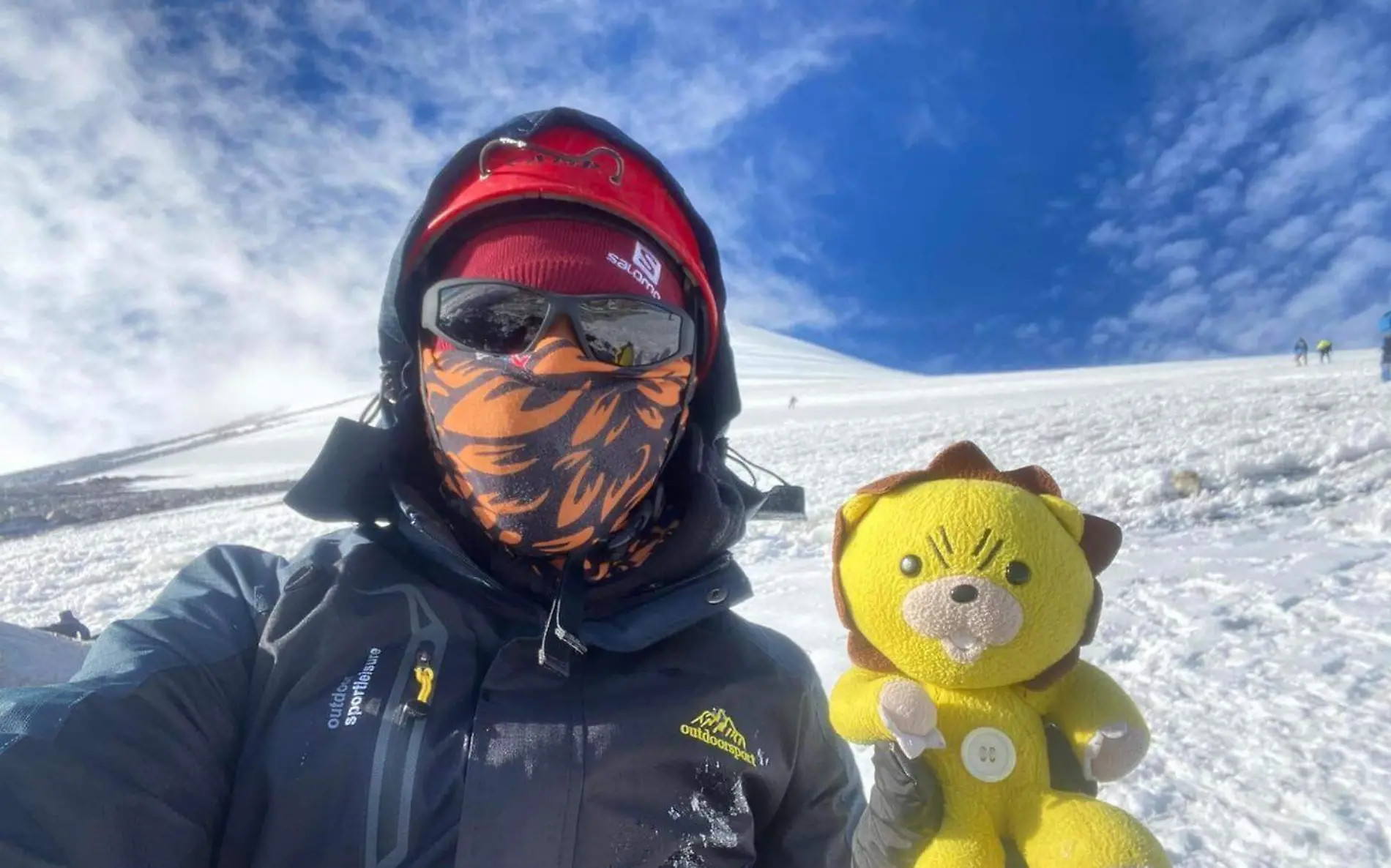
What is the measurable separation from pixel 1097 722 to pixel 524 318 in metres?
1.44

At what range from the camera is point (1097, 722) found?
1.45 meters

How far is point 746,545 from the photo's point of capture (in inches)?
250

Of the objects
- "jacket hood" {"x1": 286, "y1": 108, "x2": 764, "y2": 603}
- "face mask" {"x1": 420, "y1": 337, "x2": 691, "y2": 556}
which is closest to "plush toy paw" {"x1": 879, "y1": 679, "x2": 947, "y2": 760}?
"jacket hood" {"x1": 286, "y1": 108, "x2": 764, "y2": 603}

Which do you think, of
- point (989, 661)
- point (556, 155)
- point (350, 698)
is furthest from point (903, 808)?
point (556, 155)

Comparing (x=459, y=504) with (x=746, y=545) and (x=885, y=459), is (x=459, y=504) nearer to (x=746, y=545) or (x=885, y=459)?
(x=746, y=545)

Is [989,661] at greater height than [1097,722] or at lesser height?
greater

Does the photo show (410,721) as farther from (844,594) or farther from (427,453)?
(844,594)

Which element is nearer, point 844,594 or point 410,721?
point 410,721

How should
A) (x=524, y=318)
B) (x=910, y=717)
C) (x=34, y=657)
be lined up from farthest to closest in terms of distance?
(x=34, y=657) < (x=524, y=318) < (x=910, y=717)

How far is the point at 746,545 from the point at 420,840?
198 inches

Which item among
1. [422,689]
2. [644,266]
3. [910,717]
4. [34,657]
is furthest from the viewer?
[34,657]

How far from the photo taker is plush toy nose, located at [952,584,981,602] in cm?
142

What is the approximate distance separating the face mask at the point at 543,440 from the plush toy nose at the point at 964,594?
0.73 metres

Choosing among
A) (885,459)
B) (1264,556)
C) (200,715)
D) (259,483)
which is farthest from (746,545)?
(259,483)
